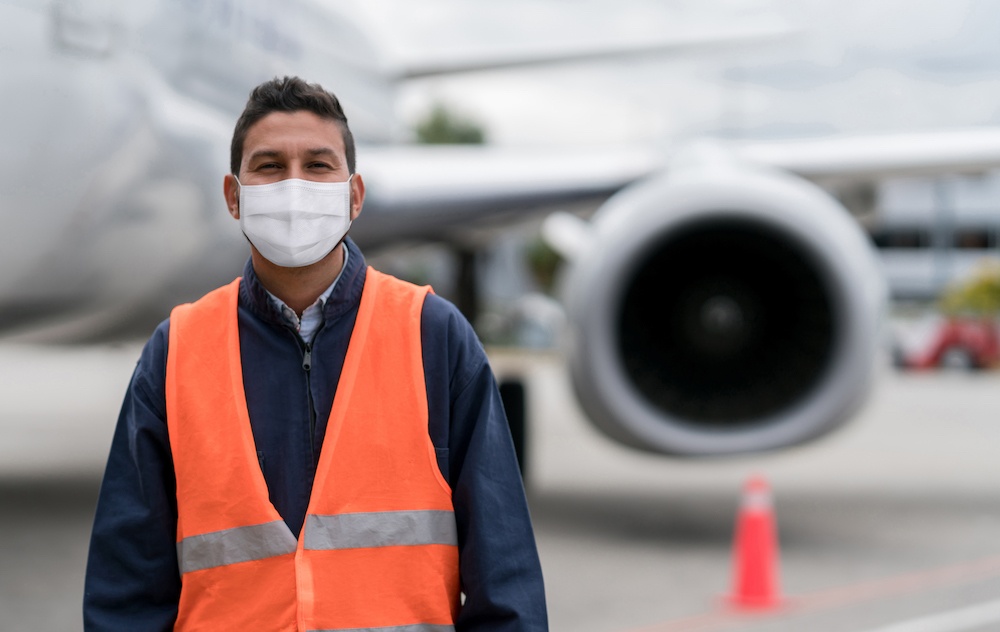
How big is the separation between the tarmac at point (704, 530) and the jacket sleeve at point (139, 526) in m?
2.82

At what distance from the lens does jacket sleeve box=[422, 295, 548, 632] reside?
151 centimetres

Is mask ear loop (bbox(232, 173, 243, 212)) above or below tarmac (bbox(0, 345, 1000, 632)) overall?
above

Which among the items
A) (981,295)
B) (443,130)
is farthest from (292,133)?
(443,130)

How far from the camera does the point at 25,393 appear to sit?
664 inches

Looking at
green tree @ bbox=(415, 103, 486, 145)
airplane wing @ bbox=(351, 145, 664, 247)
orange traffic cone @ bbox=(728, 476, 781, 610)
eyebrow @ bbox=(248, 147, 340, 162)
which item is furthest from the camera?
green tree @ bbox=(415, 103, 486, 145)

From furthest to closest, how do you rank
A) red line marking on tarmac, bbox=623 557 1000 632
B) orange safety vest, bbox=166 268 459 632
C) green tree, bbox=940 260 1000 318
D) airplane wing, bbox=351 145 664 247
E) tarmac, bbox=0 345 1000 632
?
green tree, bbox=940 260 1000 318
airplane wing, bbox=351 145 664 247
tarmac, bbox=0 345 1000 632
red line marking on tarmac, bbox=623 557 1000 632
orange safety vest, bbox=166 268 459 632

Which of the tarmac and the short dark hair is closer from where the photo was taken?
the short dark hair

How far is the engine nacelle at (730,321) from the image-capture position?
5.34 metres

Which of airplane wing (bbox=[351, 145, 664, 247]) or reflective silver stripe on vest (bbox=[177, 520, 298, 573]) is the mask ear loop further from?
airplane wing (bbox=[351, 145, 664, 247])

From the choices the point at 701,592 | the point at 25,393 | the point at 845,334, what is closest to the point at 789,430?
the point at 845,334

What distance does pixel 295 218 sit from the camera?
1559 mm

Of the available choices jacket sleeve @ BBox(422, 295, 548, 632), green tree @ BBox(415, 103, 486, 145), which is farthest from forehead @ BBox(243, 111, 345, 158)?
green tree @ BBox(415, 103, 486, 145)

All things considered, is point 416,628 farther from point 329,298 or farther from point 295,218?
point 295,218

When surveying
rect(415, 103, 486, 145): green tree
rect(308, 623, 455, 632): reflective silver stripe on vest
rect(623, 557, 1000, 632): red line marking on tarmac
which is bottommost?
rect(623, 557, 1000, 632): red line marking on tarmac
